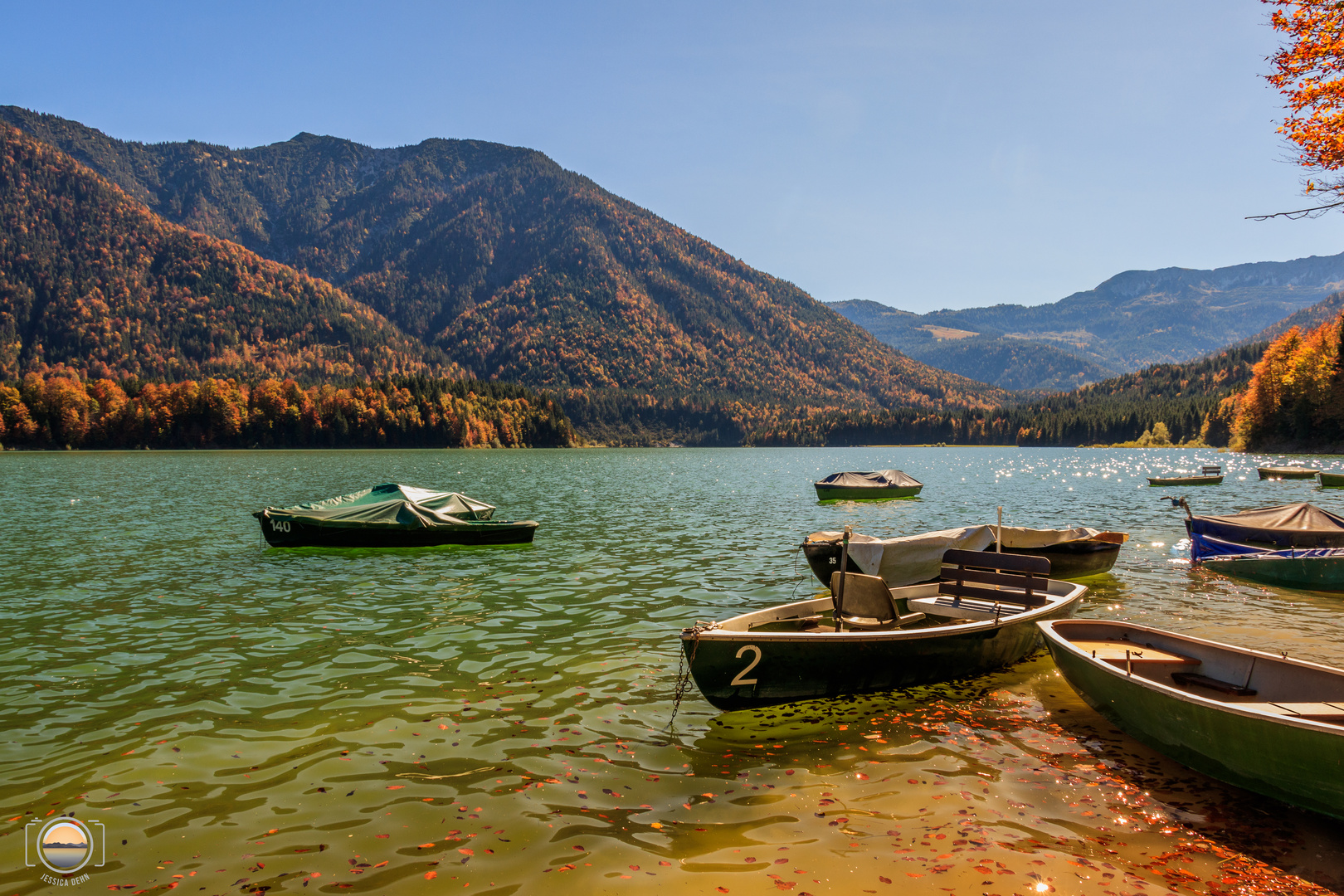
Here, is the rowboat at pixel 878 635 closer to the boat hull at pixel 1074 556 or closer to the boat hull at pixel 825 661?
the boat hull at pixel 825 661

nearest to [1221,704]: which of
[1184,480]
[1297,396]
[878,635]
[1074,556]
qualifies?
[878,635]

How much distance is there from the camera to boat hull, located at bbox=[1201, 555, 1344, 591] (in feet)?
81.2

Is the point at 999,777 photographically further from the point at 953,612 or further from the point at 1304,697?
the point at 953,612

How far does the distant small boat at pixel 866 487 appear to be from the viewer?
198 feet

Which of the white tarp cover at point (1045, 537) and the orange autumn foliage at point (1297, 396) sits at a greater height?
the orange autumn foliage at point (1297, 396)

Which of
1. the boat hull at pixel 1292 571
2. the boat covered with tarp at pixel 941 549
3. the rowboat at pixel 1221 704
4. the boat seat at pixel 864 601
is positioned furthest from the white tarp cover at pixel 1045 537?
the boat seat at pixel 864 601

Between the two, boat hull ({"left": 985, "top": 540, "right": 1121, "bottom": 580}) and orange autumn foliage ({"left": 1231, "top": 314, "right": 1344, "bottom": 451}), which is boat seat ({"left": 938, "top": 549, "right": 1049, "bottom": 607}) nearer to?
boat hull ({"left": 985, "top": 540, "right": 1121, "bottom": 580})

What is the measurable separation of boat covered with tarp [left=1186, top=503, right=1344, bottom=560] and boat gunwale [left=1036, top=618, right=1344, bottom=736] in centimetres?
1889

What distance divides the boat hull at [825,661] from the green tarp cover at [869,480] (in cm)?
4661

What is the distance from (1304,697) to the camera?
11.0m

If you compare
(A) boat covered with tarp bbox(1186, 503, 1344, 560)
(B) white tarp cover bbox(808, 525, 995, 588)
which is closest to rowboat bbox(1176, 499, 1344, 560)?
(A) boat covered with tarp bbox(1186, 503, 1344, 560)

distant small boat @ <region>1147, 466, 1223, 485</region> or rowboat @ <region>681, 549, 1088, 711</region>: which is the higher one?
rowboat @ <region>681, 549, 1088, 711</region>

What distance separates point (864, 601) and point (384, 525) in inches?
946

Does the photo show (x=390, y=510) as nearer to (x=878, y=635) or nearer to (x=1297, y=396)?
(x=878, y=635)
